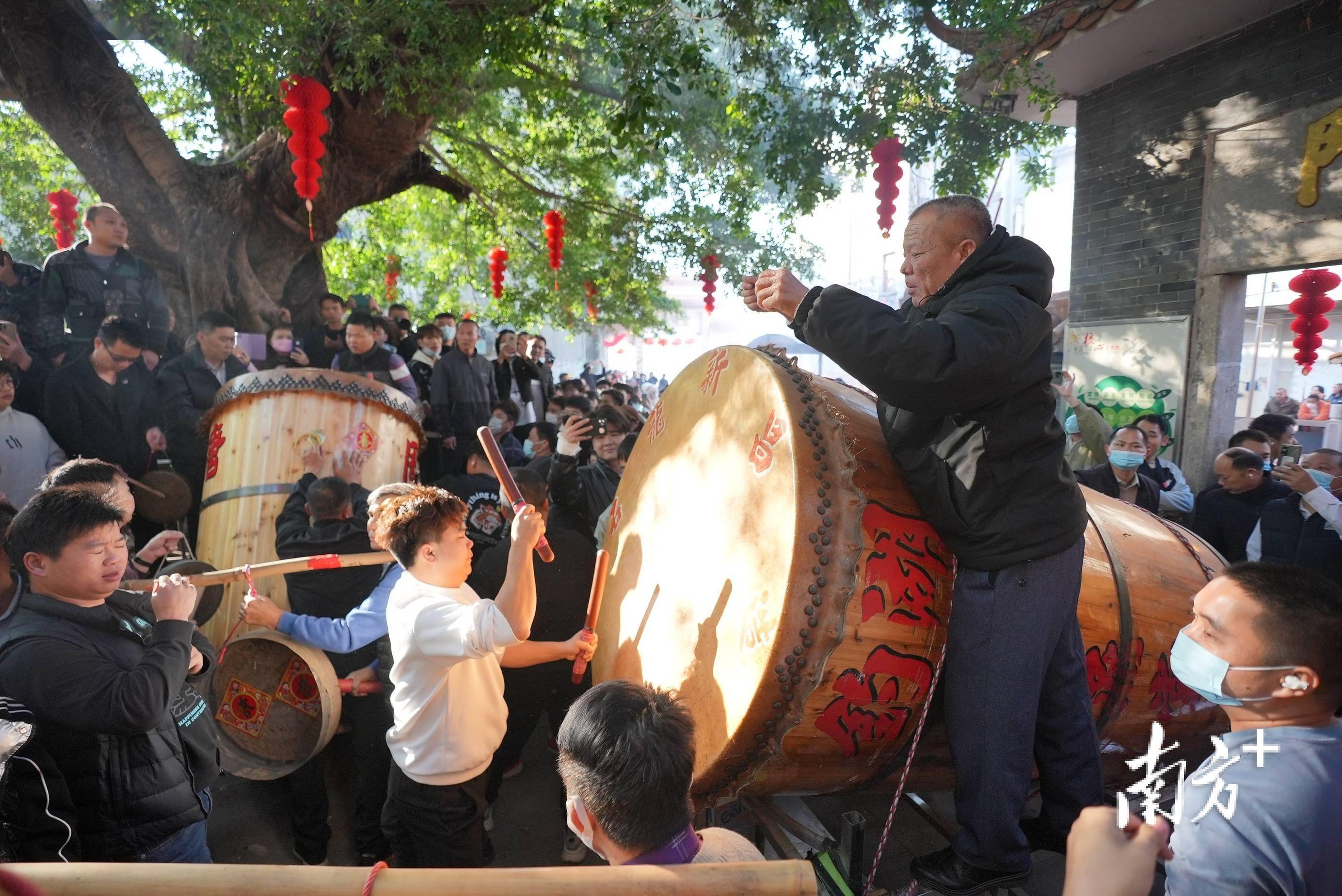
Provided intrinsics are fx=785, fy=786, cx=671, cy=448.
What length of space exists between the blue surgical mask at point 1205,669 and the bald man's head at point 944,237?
3.16 feet

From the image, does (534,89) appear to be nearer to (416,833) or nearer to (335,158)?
(335,158)

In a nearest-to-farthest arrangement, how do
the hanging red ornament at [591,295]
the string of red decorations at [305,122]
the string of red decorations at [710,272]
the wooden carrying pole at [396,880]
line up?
the wooden carrying pole at [396,880]
the string of red decorations at [305,122]
the string of red decorations at [710,272]
the hanging red ornament at [591,295]

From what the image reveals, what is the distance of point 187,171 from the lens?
7426mm

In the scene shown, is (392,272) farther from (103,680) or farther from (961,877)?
(961,877)

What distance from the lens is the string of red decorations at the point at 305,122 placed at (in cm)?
584

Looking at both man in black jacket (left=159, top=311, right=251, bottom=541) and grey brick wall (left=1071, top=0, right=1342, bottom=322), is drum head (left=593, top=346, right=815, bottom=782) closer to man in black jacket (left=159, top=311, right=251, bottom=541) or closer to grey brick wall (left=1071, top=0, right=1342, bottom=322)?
man in black jacket (left=159, top=311, right=251, bottom=541)

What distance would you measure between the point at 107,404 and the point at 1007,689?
4778 mm

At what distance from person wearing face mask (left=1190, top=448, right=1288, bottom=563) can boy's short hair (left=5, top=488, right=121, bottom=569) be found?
5272 mm

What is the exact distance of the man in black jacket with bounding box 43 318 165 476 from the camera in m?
4.32

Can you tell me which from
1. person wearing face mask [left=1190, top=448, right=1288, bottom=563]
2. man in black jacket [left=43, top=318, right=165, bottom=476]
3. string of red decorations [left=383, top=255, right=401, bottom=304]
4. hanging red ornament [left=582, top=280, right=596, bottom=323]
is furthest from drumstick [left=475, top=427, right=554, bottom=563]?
string of red decorations [left=383, top=255, right=401, bottom=304]

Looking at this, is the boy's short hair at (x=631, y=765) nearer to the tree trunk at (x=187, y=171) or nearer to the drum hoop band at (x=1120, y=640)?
the drum hoop band at (x=1120, y=640)

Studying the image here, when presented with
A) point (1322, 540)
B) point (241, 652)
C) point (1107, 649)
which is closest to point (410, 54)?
point (241, 652)

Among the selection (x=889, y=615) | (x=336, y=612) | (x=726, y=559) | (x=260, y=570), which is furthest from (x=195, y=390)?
(x=889, y=615)

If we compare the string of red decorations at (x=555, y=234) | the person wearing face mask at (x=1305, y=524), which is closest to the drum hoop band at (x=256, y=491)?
the person wearing face mask at (x=1305, y=524)
